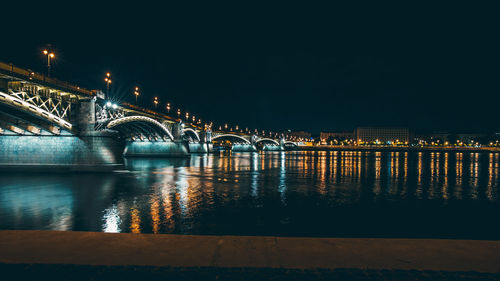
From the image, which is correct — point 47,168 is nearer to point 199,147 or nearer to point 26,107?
point 26,107

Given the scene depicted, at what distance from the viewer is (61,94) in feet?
97.5

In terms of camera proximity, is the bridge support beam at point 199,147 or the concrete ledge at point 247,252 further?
the bridge support beam at point 199,147

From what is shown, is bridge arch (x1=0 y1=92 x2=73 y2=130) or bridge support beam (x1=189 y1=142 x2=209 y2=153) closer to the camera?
bridge arch (x1=0 y1=92 x2=73 y2=130)

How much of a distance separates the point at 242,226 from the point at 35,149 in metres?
28.5

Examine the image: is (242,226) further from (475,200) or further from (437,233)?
(475,200)

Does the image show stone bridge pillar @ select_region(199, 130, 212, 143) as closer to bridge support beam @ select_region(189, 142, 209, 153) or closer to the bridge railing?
bridge support beam @ select_region(189, 142, 209, 153)

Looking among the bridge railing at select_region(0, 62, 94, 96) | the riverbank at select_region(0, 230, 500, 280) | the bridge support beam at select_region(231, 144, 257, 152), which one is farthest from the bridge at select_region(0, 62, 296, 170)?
the bridge support beam at select_region(231, 144, 257, 152)

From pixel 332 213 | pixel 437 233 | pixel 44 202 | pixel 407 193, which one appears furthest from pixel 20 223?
pixel 407 193

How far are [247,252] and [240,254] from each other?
0.17 metres

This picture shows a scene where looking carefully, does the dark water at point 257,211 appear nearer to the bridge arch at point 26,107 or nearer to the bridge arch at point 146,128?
the bridge arch at point 26,107

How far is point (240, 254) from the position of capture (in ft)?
19.1

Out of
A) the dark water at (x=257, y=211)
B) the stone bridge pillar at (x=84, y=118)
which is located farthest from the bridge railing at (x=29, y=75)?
the dark water at (x=257, y=211)

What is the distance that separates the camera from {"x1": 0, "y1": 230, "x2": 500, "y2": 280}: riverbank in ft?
17.4

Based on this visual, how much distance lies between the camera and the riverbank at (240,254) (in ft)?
17.4
